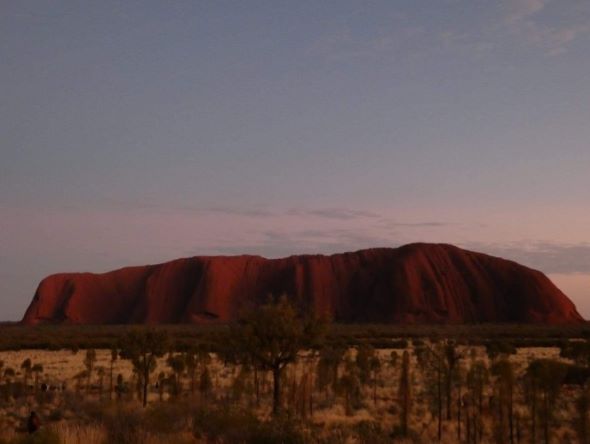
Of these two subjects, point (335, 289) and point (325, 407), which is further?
point (335, 289)

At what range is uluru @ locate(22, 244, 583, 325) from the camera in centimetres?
10656

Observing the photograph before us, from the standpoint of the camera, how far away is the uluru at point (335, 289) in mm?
106562

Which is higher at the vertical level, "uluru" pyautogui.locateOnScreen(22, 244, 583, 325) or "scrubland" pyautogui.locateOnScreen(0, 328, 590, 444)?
"uluru" pyautogui.locateOnScreen(22, 244, 583, 325)

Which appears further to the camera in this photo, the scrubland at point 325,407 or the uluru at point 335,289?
the uluru at point 335,289

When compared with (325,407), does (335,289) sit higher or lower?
higher

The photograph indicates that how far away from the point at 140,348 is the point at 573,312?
3780 inches

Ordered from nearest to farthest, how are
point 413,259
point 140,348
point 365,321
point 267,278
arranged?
point 140,348 < point 365,321 < point 413,259 < point 267,278

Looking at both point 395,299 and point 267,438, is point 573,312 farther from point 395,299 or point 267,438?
point 267,438

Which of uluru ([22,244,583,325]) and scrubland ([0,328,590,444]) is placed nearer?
scrubland ([0,328,590,444])

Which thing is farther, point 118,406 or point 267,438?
point 118,406

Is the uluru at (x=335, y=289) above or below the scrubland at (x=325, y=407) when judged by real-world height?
above

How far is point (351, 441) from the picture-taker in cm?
1373

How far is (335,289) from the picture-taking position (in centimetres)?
11888

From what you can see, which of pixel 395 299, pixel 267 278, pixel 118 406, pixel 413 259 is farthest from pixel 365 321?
pixel 118 406
